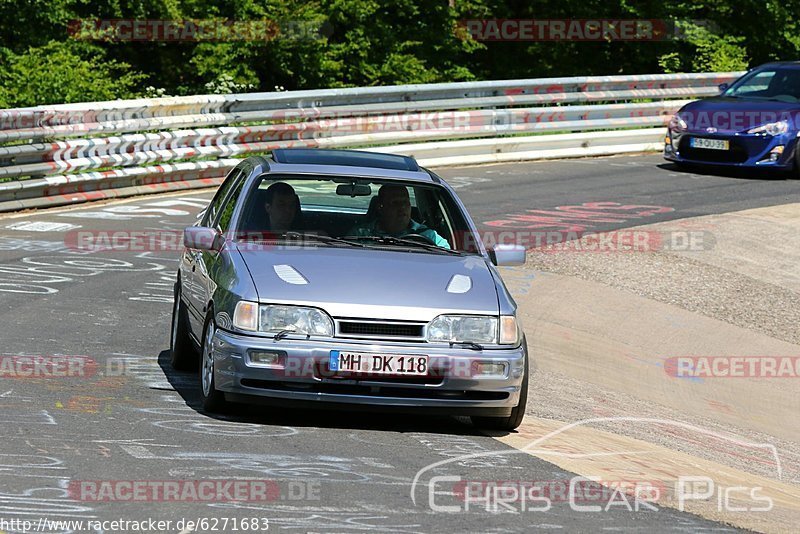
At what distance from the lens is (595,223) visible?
1702cm

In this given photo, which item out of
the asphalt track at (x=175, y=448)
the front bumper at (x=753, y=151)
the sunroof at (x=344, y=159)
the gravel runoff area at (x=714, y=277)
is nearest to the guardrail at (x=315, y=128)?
the front bumper at (x=753, y=151)

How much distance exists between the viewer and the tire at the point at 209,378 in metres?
7.89

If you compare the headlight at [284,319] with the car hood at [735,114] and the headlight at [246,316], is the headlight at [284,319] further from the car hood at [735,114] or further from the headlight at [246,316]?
the car hood at [735,114]

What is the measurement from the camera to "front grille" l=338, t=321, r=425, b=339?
7605 millimetres

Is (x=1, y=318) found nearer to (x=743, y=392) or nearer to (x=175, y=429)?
(x=175, y=429)

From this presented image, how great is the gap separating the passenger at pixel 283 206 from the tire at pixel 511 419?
5.31 ft

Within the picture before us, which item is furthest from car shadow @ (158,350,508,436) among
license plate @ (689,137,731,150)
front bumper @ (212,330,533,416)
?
license plate @ (689,137,731,150)

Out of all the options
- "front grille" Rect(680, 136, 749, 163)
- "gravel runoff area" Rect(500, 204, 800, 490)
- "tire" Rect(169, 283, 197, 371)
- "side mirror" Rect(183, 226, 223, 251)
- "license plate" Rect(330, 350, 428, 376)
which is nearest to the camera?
"license plate" Rect(330, 350, 428, 376)

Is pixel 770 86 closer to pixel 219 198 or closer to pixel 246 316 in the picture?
pixel 219 198

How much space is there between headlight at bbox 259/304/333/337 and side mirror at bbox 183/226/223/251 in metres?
1.08

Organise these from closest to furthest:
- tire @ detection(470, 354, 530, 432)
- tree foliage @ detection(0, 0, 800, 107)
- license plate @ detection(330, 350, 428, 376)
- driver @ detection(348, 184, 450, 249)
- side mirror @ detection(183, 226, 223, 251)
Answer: license plate @ detection(330, 350, 428, 376) → tire @ detection(470, 354, 530, 432) → side mirror @ detection(183, 226, 223, 251) → driver @ detection(348, 184, 450, 249) → tree foliage @ detection(0, 0, 800, 107)

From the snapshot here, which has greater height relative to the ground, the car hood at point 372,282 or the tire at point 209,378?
the car hood at point 372,282

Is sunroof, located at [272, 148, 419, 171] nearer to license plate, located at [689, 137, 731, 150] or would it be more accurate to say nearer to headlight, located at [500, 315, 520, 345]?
headlight, located at [500, 315, 520, 345]

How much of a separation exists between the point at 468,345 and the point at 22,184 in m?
10.5
